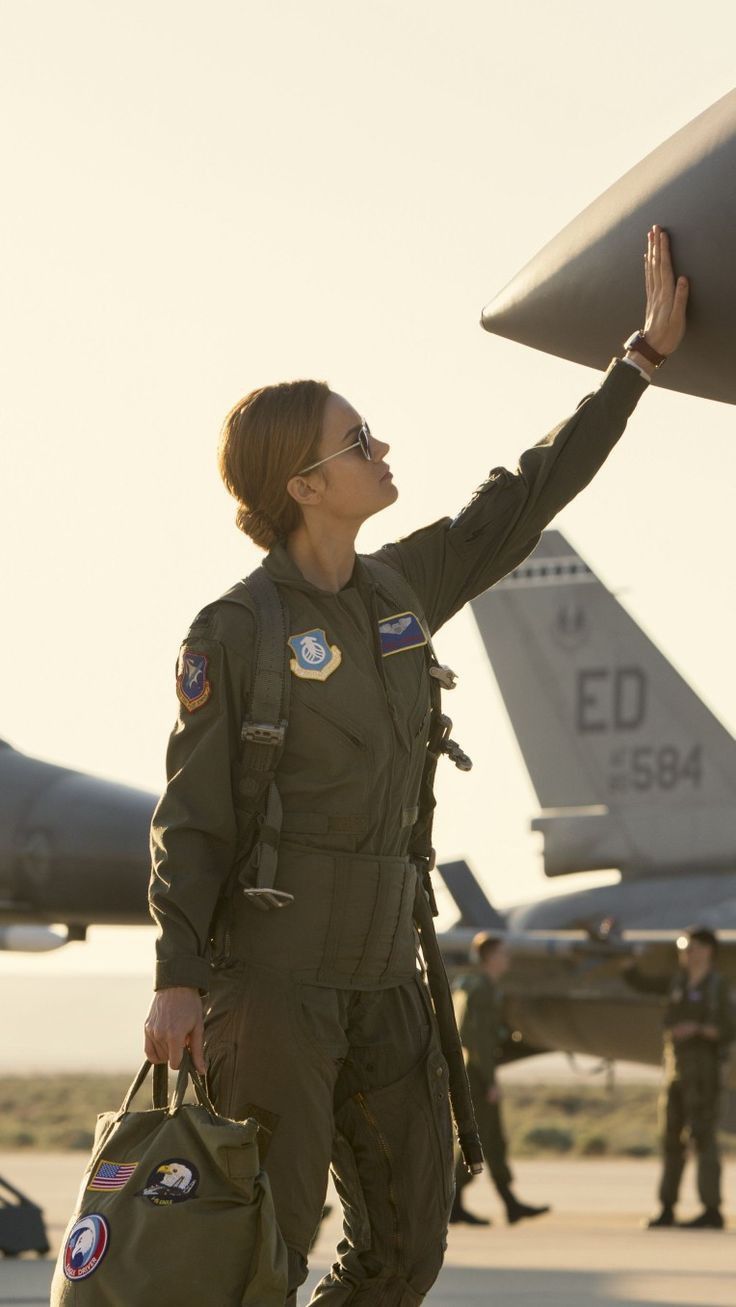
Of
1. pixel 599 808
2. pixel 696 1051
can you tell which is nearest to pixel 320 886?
pixel 696 1051

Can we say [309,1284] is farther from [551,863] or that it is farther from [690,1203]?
[551,863]

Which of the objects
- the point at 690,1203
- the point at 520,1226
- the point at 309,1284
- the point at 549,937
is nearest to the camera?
the point at 309,1284

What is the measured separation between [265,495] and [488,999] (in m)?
8.09

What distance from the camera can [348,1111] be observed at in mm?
3209

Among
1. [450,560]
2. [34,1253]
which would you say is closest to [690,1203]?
[34,1253]

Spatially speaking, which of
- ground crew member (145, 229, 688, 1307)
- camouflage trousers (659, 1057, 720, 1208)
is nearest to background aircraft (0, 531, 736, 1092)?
camouflage trousers (659, 1057, 720, 1208)

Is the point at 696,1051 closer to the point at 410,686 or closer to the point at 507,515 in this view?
the point at 507,515

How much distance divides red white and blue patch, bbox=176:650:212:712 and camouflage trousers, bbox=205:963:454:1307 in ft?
1.39

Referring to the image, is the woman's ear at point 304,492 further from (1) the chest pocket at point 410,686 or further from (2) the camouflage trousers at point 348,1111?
(2) the camouflage trousers at point 348,1111

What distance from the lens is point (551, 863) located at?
17984 mm

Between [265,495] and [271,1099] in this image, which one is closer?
[271,1099]

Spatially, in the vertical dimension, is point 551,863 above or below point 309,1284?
above

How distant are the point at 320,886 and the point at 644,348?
1022 mm

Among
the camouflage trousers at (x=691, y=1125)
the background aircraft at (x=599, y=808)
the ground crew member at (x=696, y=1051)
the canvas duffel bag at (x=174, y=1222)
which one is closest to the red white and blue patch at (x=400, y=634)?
the canvas duffel bag at (x=174, y=1222)
